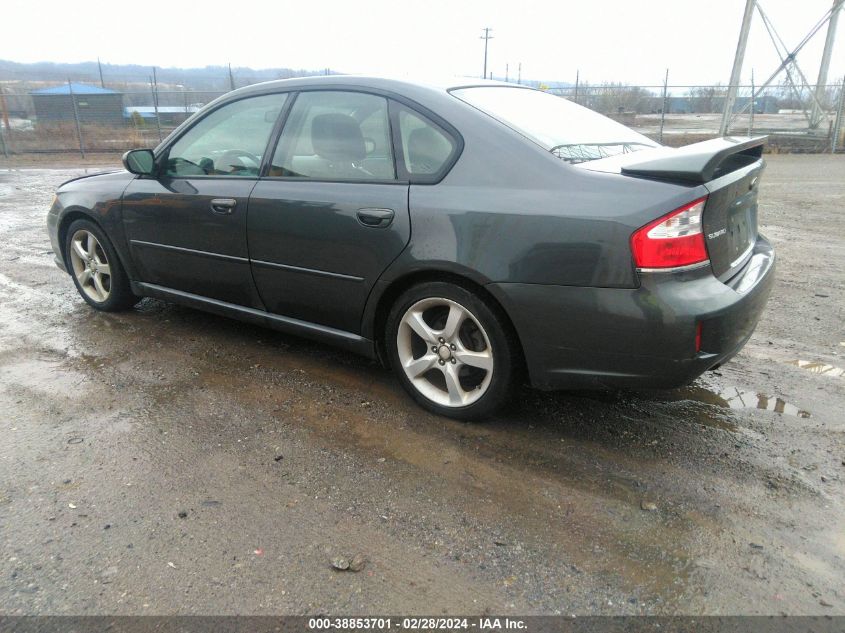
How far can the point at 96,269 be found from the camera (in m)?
4.76

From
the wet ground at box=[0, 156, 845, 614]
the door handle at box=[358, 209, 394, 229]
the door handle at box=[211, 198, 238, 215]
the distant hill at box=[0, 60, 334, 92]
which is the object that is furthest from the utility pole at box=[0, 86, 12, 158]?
the door handle at box=[358, 209, 394, 229]

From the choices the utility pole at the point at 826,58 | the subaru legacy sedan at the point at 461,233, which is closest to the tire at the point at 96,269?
the subaru legacy sedan at the point at 461,233

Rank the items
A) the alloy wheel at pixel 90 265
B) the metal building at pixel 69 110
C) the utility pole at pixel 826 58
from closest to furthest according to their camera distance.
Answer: the alloy wheel at pixel 90 265 < the utility pole at pixel 826 58 < the metal building at pixel 69 110

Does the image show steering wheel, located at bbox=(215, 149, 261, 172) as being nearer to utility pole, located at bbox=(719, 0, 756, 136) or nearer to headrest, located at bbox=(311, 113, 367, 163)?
headrest, located at bbox=(311, 113, 367, 163)

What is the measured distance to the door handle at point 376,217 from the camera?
10.1ft

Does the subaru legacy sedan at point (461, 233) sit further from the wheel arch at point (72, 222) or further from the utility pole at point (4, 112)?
the utility pole at point (4, 112)

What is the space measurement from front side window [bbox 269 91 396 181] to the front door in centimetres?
19

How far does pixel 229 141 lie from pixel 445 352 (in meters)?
1.96

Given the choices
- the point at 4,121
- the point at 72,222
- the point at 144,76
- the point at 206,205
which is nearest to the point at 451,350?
the point at 206,205

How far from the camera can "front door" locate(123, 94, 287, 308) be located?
3.72 meters

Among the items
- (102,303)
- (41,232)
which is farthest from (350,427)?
(41,232)

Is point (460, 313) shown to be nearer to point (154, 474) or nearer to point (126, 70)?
point (154, 474)

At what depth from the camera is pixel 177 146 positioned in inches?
164

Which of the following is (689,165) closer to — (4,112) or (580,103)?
(580,103)
